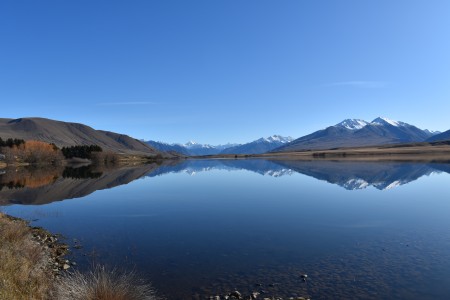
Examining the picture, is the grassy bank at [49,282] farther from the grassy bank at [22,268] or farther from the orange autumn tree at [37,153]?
the orange autumn tree at [37,153]

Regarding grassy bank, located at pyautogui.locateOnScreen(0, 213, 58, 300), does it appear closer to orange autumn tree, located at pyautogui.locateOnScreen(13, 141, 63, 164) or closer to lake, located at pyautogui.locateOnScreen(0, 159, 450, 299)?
lake, located at pyautogui.locateOnScreen(0, 159, 450, 299)

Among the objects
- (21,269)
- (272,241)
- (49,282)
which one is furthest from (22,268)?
(272,241)

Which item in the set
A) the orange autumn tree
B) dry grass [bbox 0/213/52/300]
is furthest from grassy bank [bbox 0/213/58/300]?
the orange autumn tree

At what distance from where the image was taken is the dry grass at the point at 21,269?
478 inches

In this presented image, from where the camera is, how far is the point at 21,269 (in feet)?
49.6

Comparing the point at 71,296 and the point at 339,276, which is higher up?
the point at 71,296

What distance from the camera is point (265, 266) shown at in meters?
19.5

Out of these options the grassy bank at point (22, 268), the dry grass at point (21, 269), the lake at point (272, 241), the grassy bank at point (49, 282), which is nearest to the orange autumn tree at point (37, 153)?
the lake at point (272, 241)

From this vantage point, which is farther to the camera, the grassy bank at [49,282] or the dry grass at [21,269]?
the grassy bank at [49,282]

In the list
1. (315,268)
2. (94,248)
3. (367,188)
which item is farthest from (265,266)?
(367,188)

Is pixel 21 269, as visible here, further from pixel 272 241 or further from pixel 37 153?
pixel 37 153

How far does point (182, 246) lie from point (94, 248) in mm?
6288

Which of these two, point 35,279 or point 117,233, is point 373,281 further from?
point 117,233

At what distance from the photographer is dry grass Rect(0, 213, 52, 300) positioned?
1213cm
